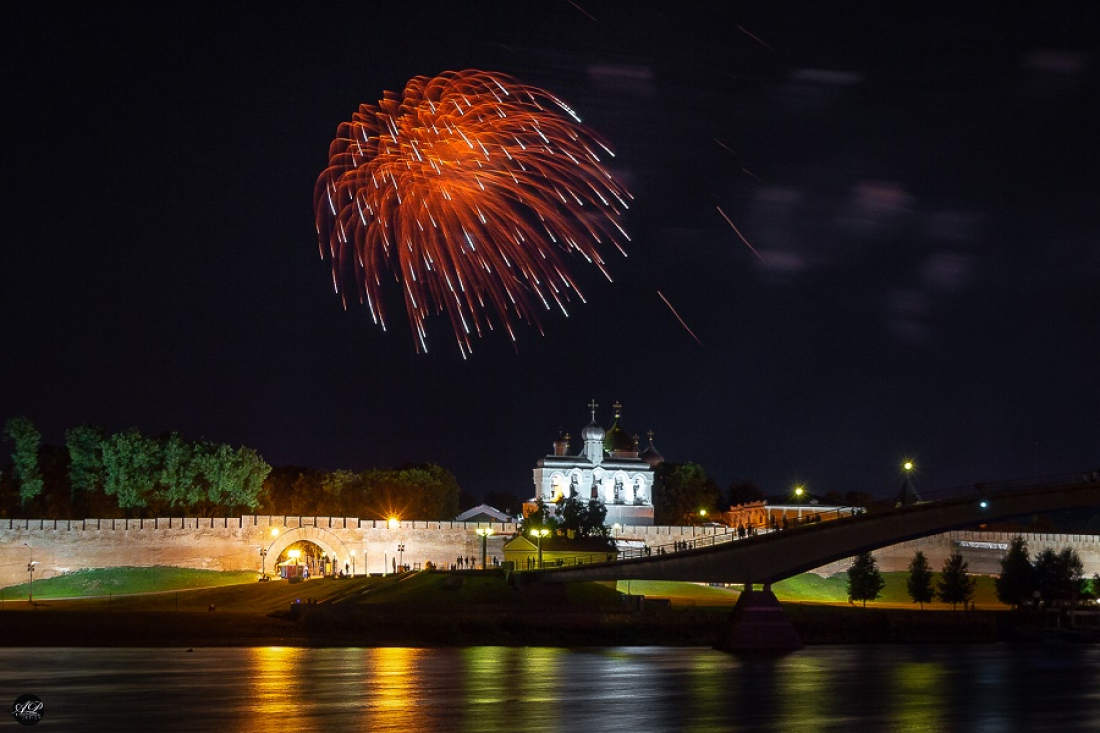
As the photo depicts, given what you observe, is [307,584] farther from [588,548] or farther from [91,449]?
[91,449]

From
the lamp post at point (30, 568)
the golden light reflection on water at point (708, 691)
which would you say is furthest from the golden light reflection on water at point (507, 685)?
the lamp post at point (30, 568)

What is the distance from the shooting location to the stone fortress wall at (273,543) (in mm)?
70375

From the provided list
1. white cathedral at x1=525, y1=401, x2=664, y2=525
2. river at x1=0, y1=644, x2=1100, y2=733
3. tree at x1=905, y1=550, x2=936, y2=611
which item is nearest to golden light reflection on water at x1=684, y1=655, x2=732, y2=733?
river at x1=0, y1=644, x2=1100, y2=733

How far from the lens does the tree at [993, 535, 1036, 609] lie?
66.8 m

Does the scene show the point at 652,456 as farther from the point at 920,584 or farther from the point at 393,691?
the point at 393,691

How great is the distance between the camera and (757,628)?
4278 cm

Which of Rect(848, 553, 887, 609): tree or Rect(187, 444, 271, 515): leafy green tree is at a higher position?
Rect(187, 444, 271, 515): leafy green tree

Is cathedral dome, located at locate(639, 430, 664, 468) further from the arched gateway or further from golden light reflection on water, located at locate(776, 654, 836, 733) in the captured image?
golden light reflection on water, located at locate(776, 654, 836, 733)

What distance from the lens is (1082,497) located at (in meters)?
39.2

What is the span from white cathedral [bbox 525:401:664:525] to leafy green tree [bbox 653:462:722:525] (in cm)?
318

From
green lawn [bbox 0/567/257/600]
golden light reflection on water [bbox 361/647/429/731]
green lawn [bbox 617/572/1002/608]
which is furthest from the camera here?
green lawn [bbox 0/567/257/600]

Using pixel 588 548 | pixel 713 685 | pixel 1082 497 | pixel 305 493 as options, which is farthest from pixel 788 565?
pixel 305 493

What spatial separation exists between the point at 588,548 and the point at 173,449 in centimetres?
2684

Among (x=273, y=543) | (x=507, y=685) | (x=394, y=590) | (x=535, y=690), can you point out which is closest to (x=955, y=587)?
(x=394, y=590)
